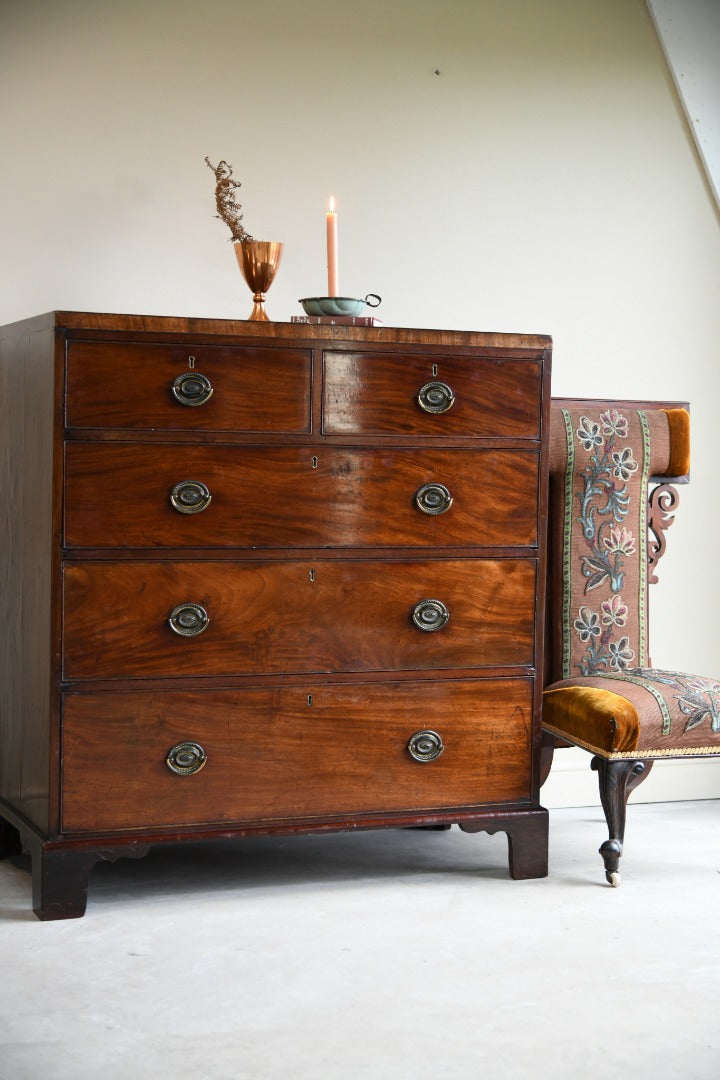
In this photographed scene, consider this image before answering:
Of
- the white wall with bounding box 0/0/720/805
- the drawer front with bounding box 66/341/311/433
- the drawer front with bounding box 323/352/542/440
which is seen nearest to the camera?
the drawer front with bounding box 66/341/311/433

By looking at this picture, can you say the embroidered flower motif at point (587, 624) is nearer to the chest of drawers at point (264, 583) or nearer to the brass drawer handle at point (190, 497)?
the chest of drawers at point (264, 583)

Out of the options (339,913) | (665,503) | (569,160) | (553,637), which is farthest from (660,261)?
(339,913)

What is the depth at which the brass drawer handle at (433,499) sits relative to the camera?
272 cm

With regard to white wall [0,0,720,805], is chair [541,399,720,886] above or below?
below

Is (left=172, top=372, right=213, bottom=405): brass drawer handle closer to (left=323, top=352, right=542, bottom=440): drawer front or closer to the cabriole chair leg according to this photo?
(left=323, top=352, right=542, bottom=440): drawer front

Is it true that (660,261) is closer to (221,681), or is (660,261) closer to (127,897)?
(221,681)

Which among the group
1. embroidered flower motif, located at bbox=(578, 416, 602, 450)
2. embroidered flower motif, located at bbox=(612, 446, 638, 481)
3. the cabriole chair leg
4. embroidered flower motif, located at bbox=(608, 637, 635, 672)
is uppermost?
embroidered flower motif, located at bbox=(578, 416, 602, 450)

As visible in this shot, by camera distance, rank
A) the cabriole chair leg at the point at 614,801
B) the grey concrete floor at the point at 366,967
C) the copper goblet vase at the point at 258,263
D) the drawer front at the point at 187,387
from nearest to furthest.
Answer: the grey concrete floor at the point at 366,967 < the drawer front at the point at 187,387 < the cabriole chair leg at the point at 614,801 < the copper goblet vase at the point at 258,263

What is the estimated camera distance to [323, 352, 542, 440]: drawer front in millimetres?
2676

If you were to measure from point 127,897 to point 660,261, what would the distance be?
217 centimetres

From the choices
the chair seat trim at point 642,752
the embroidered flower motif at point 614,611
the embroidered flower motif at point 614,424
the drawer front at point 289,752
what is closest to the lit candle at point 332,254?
the embroidered flower motif at point 614,424

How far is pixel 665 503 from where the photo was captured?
10.9 feet

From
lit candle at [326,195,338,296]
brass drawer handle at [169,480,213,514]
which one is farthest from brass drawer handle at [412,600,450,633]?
lit candle at [326,195,338,296]

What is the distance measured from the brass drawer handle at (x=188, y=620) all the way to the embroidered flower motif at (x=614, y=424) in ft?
3.73
